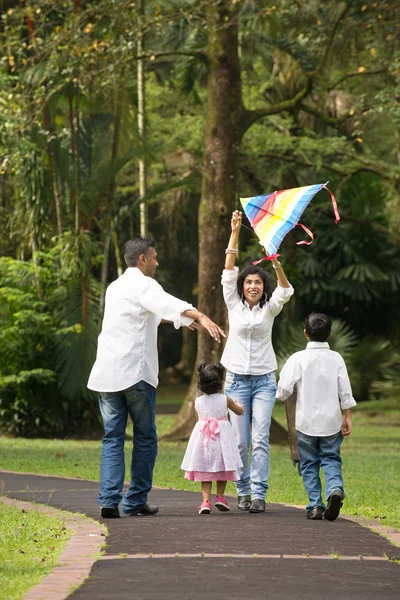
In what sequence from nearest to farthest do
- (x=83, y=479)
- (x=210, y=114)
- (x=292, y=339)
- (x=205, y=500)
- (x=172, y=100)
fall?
(x=205, y=500), (x=83, y=479), (x=210, y=114), (x=292, y=339), (x=172, y=100)

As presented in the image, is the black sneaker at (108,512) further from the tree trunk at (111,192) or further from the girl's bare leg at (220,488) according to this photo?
the tree trunk at (111,192)

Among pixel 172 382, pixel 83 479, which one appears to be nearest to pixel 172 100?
pixel 172 382

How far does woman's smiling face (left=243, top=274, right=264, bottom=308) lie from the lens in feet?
30.0

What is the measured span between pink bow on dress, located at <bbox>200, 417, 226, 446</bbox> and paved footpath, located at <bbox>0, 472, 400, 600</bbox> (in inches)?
21.9

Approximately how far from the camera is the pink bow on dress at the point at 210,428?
8.86 meters

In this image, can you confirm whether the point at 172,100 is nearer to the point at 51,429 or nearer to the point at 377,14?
the point at 377,14

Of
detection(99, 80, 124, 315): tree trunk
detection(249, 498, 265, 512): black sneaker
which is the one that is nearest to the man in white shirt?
detection(249, 498, 265, 512): black sneaker

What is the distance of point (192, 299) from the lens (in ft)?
129

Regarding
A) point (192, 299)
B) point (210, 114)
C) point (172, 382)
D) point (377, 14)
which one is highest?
point (377, 14)

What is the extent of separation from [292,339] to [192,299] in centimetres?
1063

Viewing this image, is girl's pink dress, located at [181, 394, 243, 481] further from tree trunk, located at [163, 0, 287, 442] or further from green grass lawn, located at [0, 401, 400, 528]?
tree trunk, located at [163, 0, 287, 442]

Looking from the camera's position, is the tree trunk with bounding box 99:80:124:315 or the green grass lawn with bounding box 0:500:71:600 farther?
the tree trunk with bounding box 99:80:124:315

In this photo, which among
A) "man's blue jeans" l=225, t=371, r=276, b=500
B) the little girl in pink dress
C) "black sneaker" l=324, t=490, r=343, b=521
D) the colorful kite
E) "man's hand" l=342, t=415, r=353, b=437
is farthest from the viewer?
the colorful kite

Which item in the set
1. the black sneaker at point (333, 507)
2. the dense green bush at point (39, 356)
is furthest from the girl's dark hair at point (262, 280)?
the dense green bush at point (39, 356)
